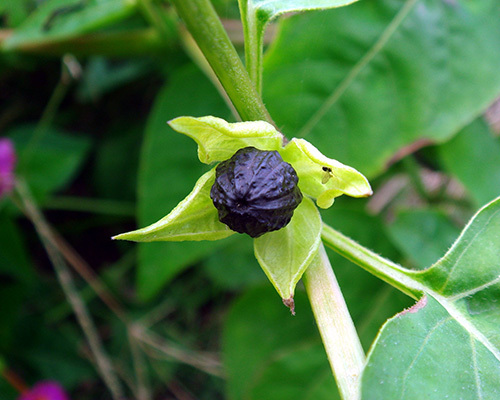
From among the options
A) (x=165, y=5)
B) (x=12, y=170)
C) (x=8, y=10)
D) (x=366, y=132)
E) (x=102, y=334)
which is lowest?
(x=102, y=334)

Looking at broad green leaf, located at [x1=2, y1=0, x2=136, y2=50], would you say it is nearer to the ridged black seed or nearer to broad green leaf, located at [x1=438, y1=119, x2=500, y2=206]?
the ridged black seed

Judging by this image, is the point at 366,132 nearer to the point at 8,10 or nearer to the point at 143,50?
the point at 143,50

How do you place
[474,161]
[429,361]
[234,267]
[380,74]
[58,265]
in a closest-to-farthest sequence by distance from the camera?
[429,361] → [380,74] → [474,161] → [58,265] → [234,267]

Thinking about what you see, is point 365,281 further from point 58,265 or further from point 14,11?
point 14,11

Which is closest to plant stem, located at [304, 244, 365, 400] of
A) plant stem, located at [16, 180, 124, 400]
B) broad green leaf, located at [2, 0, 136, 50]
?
broad green leaf, located at [2, 0, 136, 50]

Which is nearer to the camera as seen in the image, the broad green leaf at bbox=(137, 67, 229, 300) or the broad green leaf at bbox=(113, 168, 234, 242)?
the broad green leaf at bbox=(113, 168, 234, 242)

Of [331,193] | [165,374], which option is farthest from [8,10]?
[165,374]

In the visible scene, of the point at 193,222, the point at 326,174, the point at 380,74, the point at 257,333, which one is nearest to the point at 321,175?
the point at 326,174
